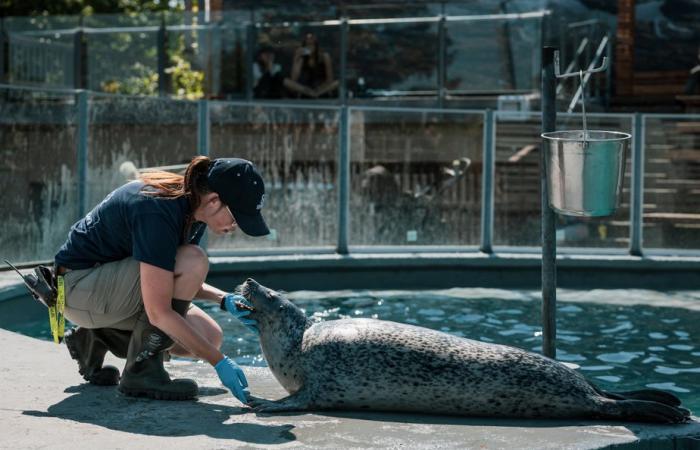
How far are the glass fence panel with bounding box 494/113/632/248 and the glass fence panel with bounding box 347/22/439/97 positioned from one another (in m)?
3.83

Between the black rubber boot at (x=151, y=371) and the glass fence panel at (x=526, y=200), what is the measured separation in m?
7.25

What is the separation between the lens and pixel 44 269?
227 inches

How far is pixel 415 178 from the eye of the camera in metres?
12.4

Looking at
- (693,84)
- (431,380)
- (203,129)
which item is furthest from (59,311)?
(693,84)

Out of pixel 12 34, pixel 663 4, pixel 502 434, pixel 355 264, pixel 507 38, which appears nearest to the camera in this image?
pixel 502 434

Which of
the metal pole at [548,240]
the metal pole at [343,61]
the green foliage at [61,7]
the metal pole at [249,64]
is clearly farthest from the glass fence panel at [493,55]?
the green foliage at [61,7]

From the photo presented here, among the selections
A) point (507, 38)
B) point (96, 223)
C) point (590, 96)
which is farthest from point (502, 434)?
point (590, 96)

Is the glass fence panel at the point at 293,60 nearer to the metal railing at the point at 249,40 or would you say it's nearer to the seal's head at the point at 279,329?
the metal railing at the point at 249,40

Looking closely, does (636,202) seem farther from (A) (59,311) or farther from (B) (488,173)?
(A) (59,311)

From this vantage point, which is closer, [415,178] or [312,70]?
[415,178]

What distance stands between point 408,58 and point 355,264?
515cm

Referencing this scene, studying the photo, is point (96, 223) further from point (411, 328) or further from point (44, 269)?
point (411, 328)

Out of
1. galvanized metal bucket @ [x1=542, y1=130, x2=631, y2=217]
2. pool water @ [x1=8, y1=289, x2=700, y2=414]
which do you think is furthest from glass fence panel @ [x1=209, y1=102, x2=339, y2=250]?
galvanized metal bucket @ [x1=542, y1=130, x2=631, y2=217]

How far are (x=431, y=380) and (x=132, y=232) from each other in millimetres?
1522
